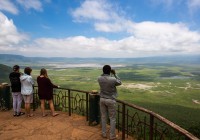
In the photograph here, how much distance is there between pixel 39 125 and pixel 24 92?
4.51ft

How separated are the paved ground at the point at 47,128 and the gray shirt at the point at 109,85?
4.38 ft

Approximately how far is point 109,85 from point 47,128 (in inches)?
105

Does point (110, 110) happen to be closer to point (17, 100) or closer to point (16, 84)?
point (16, 84)

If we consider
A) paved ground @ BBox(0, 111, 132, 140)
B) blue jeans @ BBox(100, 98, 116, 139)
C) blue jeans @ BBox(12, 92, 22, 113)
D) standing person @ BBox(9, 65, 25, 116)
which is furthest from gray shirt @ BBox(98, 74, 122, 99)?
blue jeans @ BBox(12, 92, 22, 113)

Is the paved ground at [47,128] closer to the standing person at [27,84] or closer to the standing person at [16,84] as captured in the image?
the standing person at [16,84]

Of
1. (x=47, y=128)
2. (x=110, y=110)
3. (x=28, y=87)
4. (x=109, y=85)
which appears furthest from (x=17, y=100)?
(x=109, y=85)

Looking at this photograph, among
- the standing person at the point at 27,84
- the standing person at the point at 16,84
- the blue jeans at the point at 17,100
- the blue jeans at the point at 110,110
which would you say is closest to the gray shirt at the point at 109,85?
the blue jeans at the point at 110,110

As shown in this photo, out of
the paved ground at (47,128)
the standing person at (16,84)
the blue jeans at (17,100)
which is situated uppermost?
the standing person at (16,84)

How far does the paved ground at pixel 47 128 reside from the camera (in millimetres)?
5656

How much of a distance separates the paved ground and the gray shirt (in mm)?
1336

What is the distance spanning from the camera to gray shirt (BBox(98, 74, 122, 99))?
199 inches

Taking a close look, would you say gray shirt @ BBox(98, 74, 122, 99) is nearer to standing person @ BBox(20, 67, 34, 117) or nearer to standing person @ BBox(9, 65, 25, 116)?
standing person @ BBox(20, 67, 34, 117)

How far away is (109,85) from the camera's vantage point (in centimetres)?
509

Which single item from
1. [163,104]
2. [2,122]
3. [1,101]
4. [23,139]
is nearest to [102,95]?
[23,139]
